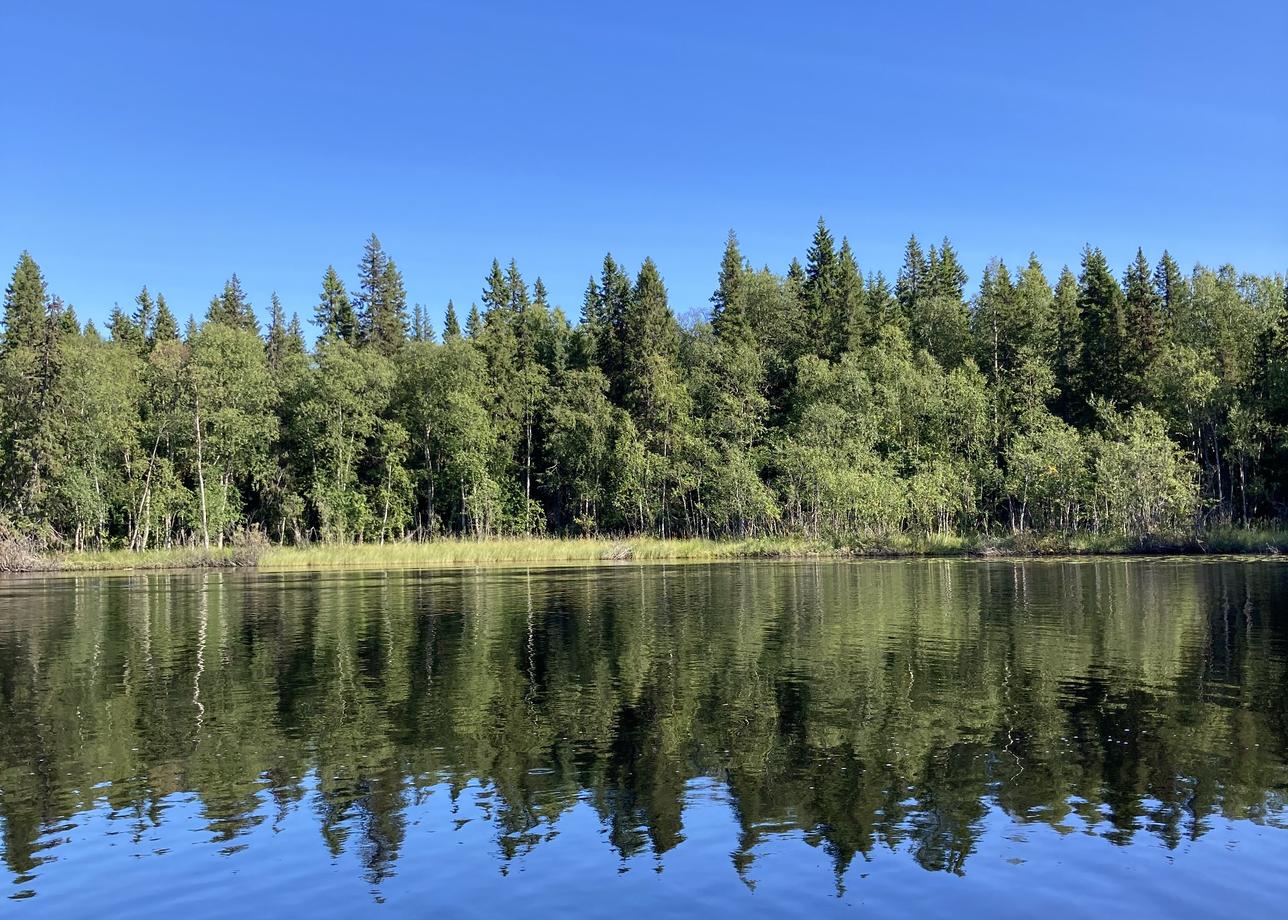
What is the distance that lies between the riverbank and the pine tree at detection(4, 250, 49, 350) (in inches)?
1380

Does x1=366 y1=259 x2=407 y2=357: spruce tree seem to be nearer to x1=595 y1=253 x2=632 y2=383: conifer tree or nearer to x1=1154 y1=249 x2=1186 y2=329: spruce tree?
x1=595 y1=253 x2=632 y2=383: conifer tree

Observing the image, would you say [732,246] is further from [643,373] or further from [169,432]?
[169,432]

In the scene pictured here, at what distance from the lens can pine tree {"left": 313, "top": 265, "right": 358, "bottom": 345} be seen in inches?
4444

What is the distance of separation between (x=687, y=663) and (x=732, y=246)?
8632 cm

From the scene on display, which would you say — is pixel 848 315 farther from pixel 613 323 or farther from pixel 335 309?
pixel 335 309

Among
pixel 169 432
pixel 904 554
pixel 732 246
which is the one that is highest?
pixel 732 246

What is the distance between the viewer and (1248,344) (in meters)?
82.9

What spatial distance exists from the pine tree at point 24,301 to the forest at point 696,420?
337mm

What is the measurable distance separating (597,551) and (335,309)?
59.5 metres

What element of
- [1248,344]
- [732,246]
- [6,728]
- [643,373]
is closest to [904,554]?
[643,373]

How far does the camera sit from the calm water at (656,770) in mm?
9883

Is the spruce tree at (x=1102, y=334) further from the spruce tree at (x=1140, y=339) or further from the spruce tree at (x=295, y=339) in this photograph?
the spruce tree at (x=295, y=339)

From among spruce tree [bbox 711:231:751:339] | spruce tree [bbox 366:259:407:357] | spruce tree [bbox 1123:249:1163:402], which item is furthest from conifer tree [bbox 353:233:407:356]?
spruce tree [bbox 1123:249:1163:402]

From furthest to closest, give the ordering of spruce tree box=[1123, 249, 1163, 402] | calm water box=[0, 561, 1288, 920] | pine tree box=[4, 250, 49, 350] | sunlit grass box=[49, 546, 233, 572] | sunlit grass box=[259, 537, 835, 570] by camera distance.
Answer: pine tree box=[4, 250, 49, 350] → spruce tree box=[1123, 249, 1163, 402] → sunlit grass box=[259, 537, 835, 570] → sunlit grass box=[49, 546, 233, 572] → calm water box=[0, 561, 1288, 920]
